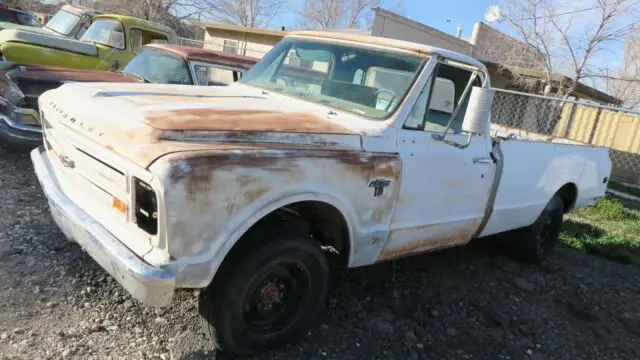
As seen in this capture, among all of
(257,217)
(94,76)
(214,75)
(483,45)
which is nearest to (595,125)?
(483,45)

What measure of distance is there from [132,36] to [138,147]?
7554mm

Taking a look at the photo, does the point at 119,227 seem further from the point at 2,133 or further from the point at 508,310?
the point at 2,133

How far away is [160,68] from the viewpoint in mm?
7059

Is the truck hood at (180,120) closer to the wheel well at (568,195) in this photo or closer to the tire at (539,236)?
the tire at (539,236)

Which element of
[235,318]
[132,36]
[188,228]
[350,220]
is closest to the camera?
[188,228]

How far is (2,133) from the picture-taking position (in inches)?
222

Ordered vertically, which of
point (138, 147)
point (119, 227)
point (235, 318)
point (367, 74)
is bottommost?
point (235, 318)

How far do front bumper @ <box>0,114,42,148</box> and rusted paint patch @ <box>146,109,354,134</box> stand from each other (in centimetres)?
347

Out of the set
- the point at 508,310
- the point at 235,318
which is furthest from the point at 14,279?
the point at 508,310

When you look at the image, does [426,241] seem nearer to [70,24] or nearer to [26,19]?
[70,24]

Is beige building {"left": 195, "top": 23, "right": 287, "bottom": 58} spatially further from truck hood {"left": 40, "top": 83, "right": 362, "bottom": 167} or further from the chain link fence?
truck hood {"left": 40, "top": 83, "right": 362, "bottom": 167}

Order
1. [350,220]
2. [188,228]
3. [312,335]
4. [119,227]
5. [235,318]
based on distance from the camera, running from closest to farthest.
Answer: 1. [188,228]
2. [119,227]
3. [235,318]
4. [350,220]
5. [312,335]

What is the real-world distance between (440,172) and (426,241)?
0.53 m

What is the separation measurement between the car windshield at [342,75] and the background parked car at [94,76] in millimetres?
2798
